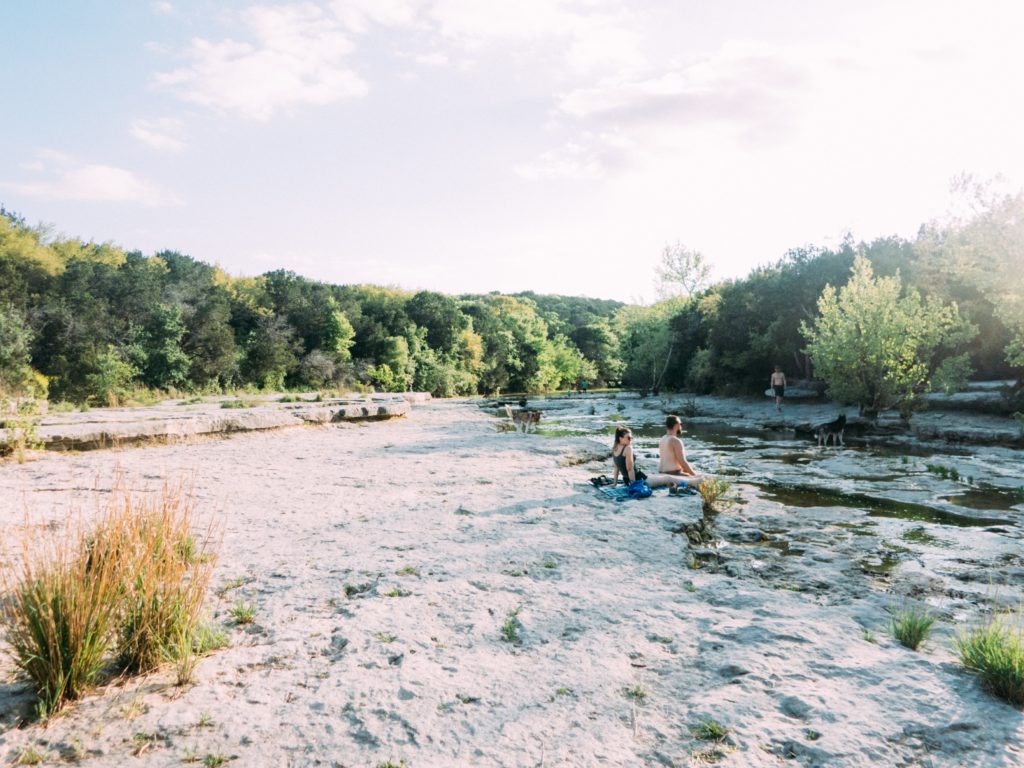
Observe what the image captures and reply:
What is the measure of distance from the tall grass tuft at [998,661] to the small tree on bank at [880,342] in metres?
15.6

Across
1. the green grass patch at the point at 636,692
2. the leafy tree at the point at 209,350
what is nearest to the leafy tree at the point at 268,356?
the leafy tree at the point at 209,350

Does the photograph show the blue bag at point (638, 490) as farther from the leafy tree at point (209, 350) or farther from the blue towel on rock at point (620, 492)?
the leafy tree at point (209, 350)

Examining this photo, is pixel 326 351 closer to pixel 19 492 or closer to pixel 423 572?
pixel 19 492

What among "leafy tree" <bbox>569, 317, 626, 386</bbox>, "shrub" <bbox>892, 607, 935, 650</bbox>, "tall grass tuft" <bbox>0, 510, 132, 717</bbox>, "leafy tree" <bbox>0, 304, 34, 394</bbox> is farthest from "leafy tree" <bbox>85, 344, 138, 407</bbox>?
"leafy tree" <bbox>569, 317, 626, 386</bbox>

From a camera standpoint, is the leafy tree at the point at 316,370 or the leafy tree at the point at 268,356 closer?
the leafy tree at the point at 268,356

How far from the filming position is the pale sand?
2705mm

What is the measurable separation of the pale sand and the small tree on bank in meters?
13.6

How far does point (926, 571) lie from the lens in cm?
551

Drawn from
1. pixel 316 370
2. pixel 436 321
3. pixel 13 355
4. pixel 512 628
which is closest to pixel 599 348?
pixel 436 321

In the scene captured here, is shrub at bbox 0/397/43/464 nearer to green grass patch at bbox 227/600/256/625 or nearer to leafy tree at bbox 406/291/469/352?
green grass patch at bbox 227/600/256/625

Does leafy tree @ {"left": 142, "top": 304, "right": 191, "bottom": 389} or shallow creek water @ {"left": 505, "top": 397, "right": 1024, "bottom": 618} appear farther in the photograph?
leafy tree @ {"left": 142, "top": 304, "right": 191, "bottom": 389}

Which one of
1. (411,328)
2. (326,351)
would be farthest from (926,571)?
(411,328)

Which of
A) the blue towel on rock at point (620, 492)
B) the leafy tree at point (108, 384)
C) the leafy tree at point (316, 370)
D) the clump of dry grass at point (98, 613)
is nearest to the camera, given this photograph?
the clump of dry grass at point (98, 613)

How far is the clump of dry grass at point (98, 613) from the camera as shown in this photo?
2.82 meters
